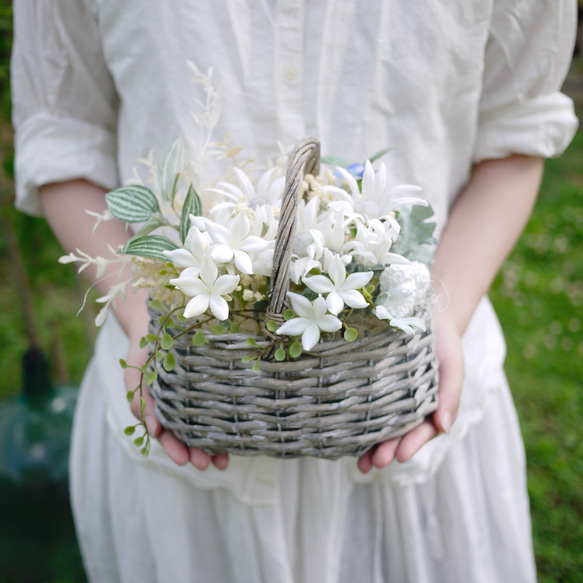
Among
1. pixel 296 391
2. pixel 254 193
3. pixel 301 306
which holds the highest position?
pixel 254 193

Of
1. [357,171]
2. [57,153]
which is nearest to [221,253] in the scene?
[357,171]

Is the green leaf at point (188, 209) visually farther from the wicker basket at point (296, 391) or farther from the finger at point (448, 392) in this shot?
the finger at point (448, 392)

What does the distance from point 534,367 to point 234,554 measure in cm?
199

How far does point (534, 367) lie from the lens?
2.49 m

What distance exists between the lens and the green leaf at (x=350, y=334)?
23.5 inches

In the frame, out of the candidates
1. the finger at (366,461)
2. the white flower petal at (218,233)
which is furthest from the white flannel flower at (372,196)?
the finger at (366,461)

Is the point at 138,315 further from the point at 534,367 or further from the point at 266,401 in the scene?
the point at 534,367

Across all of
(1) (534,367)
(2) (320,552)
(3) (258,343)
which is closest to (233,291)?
(3) (258,343)

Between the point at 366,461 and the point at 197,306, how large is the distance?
1.25 ft

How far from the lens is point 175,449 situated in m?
0.76

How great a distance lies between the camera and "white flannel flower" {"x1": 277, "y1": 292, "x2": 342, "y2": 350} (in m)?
0.57

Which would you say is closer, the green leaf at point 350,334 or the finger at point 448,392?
the green leaf at point 350,334

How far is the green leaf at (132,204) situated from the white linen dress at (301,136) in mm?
244

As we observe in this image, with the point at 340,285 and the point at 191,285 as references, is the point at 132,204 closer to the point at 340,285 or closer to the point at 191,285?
the point at 191,285
